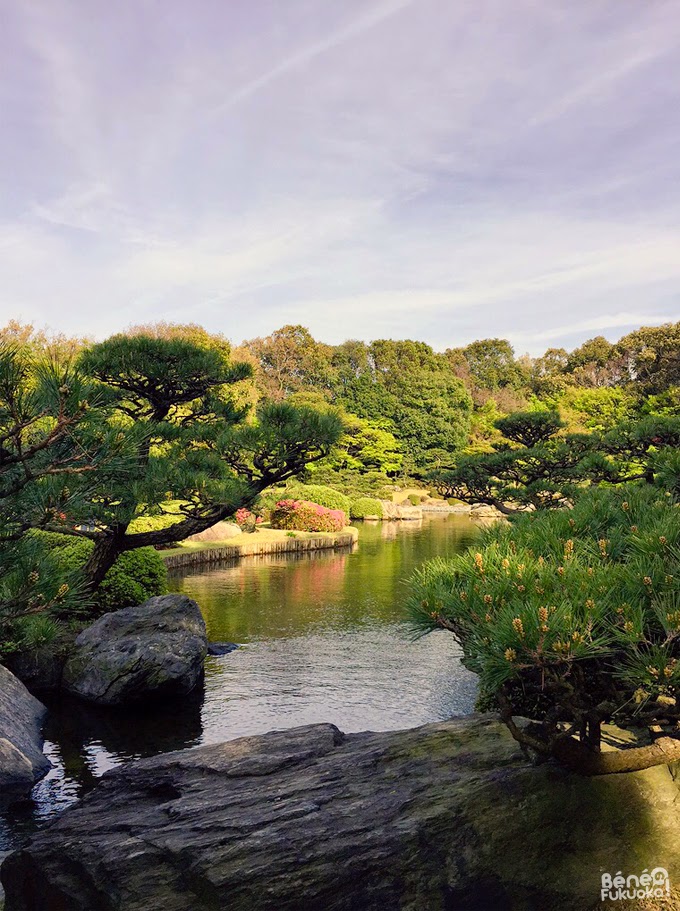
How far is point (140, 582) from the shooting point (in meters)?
9.54

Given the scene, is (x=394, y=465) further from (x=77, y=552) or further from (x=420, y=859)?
(x=420, y=859)

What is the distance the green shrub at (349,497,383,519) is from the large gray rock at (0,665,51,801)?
24632 millimetres

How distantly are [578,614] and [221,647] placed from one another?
7.72 meters

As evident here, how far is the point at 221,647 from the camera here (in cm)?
969

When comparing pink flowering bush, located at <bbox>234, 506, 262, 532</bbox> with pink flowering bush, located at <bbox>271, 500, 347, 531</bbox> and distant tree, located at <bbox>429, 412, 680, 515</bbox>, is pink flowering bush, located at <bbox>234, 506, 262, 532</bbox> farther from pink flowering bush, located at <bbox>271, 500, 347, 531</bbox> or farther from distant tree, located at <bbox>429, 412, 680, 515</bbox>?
distant tree, located at <bbox>429, 412, 680, 515</bbox>

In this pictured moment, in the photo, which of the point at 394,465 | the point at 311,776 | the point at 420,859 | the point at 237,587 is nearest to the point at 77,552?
the point at 237,587

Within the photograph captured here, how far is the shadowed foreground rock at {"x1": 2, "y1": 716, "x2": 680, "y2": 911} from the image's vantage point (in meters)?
3.31

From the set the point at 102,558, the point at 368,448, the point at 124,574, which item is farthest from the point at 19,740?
the point at 368,448

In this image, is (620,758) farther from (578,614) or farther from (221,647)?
(221,647)

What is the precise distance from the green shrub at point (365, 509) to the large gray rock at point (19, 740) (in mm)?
24632

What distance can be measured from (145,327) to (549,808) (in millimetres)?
31521

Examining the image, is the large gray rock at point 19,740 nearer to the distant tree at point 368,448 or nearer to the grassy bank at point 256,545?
the grassy bank at point 256,545

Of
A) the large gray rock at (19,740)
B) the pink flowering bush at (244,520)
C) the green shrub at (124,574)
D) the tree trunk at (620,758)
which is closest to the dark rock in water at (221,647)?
the green shrub at (124,574)

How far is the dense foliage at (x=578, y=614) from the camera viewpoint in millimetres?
2594
